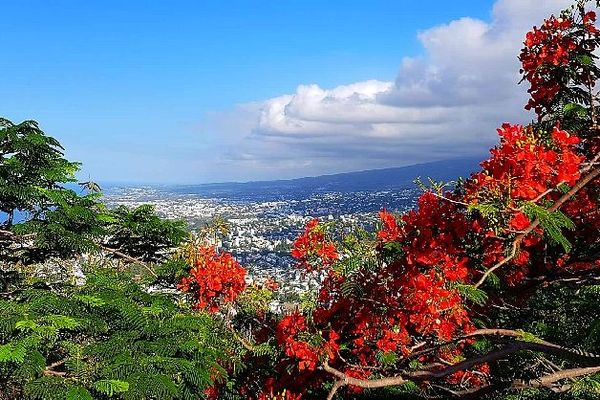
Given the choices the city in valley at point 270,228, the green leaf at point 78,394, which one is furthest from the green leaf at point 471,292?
the city in valley at point 270,228

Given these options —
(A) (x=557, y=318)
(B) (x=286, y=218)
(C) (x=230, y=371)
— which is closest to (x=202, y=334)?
(C) (x=230, y=371)

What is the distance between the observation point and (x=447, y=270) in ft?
18.4

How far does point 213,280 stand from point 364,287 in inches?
128

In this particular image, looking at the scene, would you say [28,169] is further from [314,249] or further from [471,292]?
[471,292]

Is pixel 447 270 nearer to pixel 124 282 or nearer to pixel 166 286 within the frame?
pixel 124 282

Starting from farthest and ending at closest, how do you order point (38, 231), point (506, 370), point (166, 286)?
point (166, 286), point (506, 370), point (38, 231)

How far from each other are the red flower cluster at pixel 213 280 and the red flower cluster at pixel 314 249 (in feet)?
7.26

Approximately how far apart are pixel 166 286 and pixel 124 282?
3.14 meters

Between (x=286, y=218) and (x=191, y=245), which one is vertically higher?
(x=191, y=245)

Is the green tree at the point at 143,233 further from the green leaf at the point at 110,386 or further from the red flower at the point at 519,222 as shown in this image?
the red flower at the point at 519,222

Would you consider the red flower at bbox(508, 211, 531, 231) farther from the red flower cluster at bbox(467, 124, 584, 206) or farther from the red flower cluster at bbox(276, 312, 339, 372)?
the red flower cluster at bbox(276, 312, 339, 372)

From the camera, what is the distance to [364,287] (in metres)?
7.88

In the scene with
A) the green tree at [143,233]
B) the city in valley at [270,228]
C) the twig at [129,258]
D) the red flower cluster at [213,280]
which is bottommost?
the city in valley at [270,228]

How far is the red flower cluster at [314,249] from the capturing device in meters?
8.02
